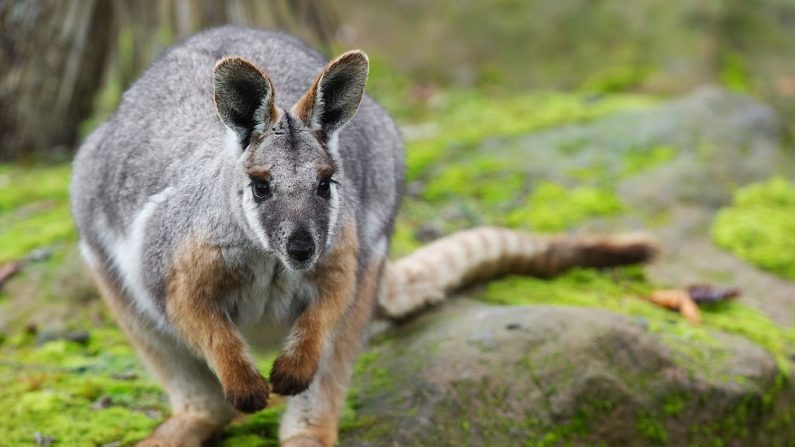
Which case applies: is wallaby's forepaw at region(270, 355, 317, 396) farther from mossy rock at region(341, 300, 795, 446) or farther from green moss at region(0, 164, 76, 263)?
green moss at region(0, 164, 76, 263)

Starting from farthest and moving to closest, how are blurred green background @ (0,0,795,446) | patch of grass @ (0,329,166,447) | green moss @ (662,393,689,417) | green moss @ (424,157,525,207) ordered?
green moss @ (424,157,525,207) < blurred green background @ (0,0,795,446) < green moss @ (662,393,689,417) < patch of grass @ (0,329,166,447)

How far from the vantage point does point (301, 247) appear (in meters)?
3.00

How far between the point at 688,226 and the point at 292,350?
142 inches

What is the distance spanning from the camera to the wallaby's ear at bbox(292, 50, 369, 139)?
3.18 m

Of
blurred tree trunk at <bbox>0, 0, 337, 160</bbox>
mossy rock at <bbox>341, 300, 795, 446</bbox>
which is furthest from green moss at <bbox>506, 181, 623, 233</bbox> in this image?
blurred tree trunk at <bbox>0, 0, 337, 160</bbox>

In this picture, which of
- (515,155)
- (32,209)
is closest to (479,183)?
(515,155)

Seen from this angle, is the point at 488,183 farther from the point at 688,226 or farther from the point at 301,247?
the point at 301,247

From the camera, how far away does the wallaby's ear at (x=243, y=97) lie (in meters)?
3.08

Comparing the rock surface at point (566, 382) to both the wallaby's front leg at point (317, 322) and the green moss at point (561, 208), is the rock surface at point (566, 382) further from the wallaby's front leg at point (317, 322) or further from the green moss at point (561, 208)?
the green moss at point (561, 208)

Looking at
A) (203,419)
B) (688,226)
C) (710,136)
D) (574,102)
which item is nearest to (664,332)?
(688,226)

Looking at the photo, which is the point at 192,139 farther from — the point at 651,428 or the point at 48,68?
the point at 48,68

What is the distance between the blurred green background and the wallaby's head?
1.17m

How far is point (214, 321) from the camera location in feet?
11.1

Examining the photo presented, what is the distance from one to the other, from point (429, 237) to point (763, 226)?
2113 millimetres
